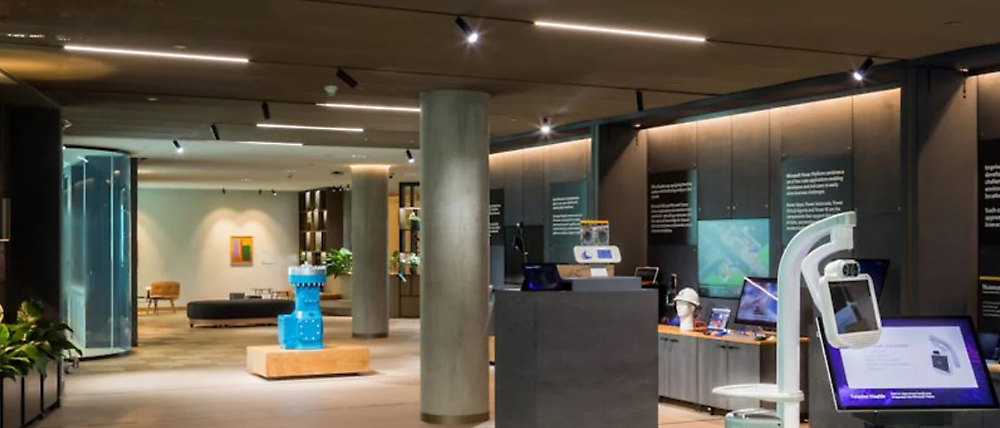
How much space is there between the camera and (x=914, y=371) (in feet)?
17.2

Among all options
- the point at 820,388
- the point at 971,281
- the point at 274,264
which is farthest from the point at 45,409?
the point at 274,264

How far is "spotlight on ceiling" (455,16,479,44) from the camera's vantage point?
25.1 ft

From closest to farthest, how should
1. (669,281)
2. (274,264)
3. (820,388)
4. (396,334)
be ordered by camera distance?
(820,388)
(669,281)
(396,334)
(274,264)

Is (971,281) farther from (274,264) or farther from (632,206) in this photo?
(274,264)

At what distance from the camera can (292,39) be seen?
8.31 m

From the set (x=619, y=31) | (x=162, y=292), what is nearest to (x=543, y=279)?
(x=619, y=31)

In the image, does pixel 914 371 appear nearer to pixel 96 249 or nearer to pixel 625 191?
pixel 625 191

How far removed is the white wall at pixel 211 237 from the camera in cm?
3062

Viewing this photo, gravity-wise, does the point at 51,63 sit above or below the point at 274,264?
above

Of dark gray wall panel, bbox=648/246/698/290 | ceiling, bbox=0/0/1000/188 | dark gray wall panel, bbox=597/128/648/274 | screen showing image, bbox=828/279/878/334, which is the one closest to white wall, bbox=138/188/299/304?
ceiling, bbox=0/0/1000/188

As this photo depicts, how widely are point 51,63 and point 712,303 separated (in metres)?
7.14

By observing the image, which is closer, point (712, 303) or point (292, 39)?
point (292, 39)

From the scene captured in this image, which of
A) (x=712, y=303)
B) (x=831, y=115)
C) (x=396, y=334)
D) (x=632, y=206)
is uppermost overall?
(x=831, y=115)

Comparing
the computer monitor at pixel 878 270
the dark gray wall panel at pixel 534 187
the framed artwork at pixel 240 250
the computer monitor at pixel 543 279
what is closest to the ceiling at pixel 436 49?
the computer monitor at pixel 878 270
